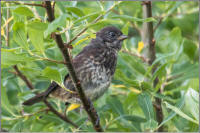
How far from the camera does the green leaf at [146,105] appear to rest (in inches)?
129

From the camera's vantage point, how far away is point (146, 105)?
10.9 feet

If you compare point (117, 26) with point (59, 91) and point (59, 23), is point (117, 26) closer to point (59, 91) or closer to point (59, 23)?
point (59, 91)

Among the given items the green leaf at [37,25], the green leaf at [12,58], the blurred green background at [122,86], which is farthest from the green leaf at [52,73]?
the green leaf at [37,25]

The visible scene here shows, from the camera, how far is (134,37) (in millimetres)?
5574

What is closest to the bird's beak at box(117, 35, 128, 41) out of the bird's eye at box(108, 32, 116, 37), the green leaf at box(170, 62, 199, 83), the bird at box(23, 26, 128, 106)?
the bird at box(23, 26, 128, 106)

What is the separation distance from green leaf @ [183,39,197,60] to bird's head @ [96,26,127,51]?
0.75 metres

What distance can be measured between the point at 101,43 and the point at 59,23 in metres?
2.37

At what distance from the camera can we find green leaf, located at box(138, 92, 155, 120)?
10.8 ft

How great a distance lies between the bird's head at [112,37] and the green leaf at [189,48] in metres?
0.75

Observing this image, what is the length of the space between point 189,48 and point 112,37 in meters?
0.92

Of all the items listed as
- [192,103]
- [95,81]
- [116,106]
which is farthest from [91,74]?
[192,103]

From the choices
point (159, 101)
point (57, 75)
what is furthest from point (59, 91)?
point (57, 75)

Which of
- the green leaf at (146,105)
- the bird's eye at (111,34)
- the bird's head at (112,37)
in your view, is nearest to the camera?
the green leaf at (146,105)

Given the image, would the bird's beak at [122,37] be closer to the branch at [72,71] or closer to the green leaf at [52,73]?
the branch at [72,71]
